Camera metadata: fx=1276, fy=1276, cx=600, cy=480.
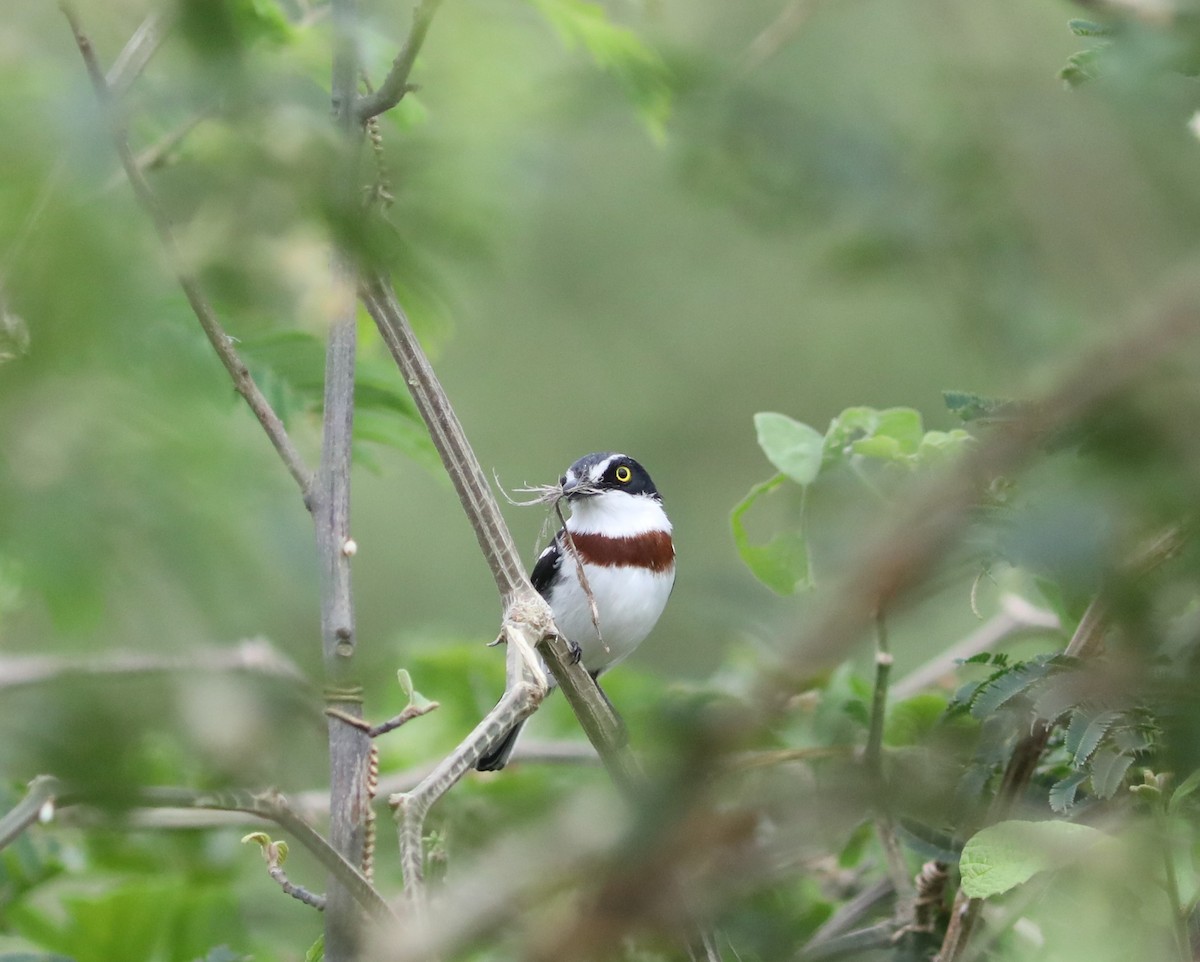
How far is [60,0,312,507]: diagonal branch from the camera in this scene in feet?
2.87

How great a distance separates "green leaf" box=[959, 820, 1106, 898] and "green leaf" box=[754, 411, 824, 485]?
1.85 feet

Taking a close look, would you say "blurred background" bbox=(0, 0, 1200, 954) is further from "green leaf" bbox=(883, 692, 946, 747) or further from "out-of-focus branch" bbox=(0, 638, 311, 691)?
"green leaf" bbox=(883, 692, 946, 747)

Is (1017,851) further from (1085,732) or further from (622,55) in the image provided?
(622,55)

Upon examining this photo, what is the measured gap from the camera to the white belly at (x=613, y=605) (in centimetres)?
412

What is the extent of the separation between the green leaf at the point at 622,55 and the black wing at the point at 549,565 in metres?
2.03

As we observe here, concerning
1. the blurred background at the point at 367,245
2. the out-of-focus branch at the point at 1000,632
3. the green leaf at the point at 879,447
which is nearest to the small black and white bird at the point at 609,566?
the blurred background at the point at 367,245

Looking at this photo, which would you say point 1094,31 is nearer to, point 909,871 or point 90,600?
point 90,600

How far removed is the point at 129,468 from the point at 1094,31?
101 centimetres

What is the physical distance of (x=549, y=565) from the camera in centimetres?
430

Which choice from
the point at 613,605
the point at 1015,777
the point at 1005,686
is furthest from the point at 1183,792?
the point at 613,605

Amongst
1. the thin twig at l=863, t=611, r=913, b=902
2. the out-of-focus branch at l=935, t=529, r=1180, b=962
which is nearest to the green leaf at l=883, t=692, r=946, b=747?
the thin twig at l=863, t=611, r=913, b=902

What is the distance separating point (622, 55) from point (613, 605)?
2.19m

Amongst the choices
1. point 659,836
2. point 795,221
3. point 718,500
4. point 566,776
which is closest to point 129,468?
point 659,836

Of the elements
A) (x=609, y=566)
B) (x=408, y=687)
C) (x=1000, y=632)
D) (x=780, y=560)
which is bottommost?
(x=609, y=566)
